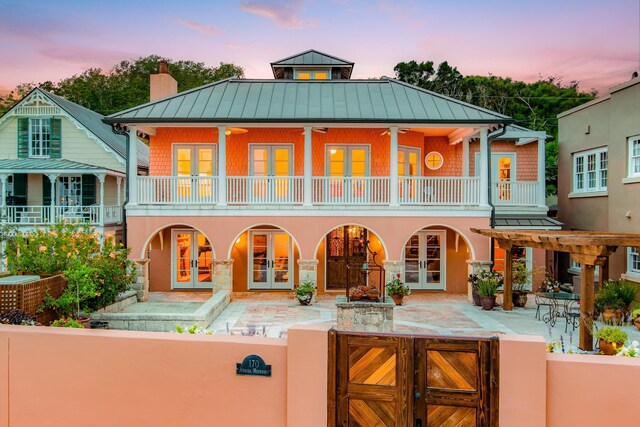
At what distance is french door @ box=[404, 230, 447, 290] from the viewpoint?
16.4 meters

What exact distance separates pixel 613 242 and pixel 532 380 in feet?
16.8

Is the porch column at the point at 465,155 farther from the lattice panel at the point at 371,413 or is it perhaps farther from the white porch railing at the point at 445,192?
the lattice panel at the point at 371,413

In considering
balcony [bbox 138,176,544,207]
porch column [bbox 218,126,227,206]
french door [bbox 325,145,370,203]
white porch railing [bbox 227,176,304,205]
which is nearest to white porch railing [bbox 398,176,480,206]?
balcony [bbox 138,176,544,207]

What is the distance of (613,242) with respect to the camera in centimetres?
839

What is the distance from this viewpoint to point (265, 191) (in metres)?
14.7

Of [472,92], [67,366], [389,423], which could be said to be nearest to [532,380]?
[389,423]

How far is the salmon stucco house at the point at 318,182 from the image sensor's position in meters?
14.2

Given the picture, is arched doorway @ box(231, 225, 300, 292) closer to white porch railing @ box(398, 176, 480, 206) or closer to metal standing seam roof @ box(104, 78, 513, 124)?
metal standing seam roof @ box(104, 78, 513, 124)

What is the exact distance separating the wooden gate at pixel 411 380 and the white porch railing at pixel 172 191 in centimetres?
1044

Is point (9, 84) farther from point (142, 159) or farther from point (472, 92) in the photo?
point (472, 92)

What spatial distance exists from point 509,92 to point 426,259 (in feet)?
85.3

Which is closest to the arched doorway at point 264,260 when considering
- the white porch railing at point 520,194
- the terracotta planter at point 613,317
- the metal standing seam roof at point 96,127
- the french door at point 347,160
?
the french door at point 347,160

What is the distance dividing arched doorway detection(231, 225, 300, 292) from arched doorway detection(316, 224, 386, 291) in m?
1.10

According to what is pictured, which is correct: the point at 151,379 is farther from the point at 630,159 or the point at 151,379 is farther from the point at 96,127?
the point at 96,127
